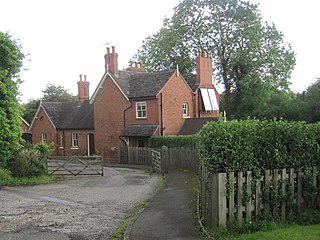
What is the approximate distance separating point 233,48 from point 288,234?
142 feet

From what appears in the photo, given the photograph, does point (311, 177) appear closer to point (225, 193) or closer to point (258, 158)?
point (258, 158)

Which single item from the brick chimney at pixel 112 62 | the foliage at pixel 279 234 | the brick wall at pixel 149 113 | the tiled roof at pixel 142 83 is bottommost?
the foliage at pixel 279 234

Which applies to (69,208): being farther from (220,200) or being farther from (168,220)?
(220,200)

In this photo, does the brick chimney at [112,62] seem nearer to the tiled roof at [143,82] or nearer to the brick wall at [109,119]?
the tiled roof at [143,82]

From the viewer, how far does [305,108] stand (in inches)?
1463

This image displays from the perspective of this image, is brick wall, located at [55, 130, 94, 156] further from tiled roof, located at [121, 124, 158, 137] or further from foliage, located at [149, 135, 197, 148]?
foliage, located at [149, 135, 197, 148]

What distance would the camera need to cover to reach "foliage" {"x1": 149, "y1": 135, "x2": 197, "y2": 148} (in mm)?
28812

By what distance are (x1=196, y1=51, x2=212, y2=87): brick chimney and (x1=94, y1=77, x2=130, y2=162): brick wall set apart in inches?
317

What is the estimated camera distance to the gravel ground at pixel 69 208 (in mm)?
10516

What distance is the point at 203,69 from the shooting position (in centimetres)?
4072

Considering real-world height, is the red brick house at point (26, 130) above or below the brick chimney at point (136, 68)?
below

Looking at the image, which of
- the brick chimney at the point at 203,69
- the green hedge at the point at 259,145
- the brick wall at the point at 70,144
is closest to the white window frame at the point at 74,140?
the brick wall at the point at 70,144

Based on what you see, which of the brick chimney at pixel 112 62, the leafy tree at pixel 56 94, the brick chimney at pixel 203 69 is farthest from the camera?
the leafy tree at pixel 56 94

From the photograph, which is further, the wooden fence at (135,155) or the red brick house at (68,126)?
the red brick house at (68,126)
